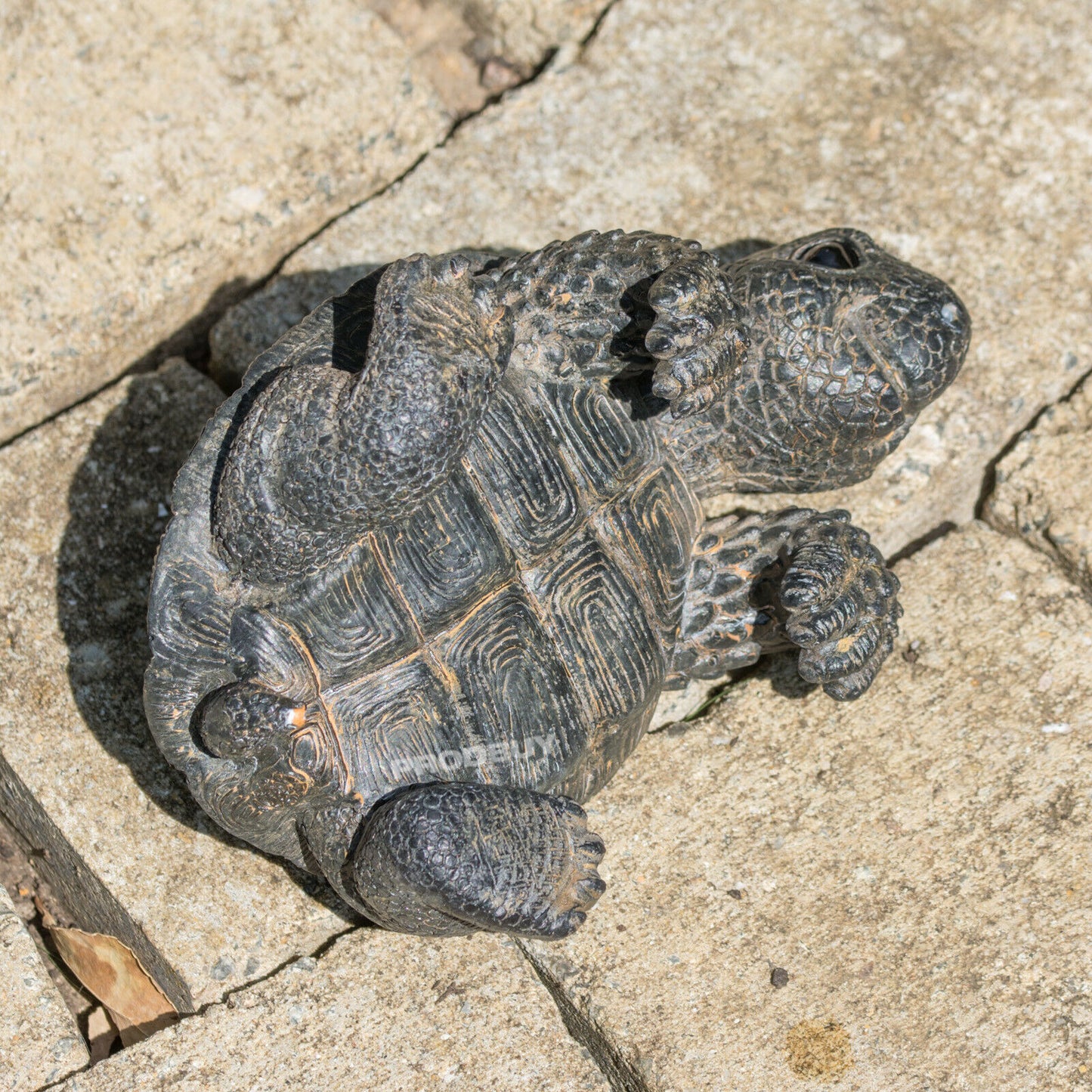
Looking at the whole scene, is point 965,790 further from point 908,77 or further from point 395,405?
point 908,77

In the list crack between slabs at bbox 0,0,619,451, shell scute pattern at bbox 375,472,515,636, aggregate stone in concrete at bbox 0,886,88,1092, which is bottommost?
aggregate stone in concrete at bbox 0,886,88,1092

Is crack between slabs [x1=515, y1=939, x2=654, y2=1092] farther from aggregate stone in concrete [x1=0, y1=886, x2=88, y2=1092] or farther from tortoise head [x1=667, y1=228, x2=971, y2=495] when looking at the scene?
tortoise head [x1=667, y1=228, x2=971, y2=495]

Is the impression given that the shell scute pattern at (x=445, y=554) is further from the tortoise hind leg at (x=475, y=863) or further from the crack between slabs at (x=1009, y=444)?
the crack between slabs at (x=1009, y=444)

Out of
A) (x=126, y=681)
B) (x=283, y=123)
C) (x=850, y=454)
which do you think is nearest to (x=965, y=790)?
(x=850, y=454)

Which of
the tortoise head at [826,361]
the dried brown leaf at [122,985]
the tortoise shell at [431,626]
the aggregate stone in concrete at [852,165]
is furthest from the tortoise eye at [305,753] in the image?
the aggregate stone in concrete at [852,165]

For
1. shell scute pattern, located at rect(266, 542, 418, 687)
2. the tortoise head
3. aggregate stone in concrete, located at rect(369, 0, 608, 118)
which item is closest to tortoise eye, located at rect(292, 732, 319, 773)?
shell scute pattern, located at rect(266, 542, 418, 687)
